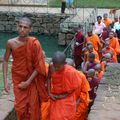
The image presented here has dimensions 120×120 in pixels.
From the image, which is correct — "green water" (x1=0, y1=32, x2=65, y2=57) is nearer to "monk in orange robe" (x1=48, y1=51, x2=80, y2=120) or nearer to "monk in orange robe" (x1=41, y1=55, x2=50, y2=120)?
"monk in orange robe" (x1=41, y1=55, x2=50, y2=120)

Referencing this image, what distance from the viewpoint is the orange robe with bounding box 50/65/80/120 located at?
6.52 m

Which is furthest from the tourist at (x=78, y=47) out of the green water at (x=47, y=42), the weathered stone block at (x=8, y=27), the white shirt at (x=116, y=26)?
the weathered stone block at (x=8, y=27)

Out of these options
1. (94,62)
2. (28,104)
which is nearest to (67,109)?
(28,104)

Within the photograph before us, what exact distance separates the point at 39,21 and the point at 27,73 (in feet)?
57.7

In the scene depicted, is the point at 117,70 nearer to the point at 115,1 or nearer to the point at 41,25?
the point at 41,25

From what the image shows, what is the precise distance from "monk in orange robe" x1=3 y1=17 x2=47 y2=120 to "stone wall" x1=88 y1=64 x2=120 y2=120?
796mm

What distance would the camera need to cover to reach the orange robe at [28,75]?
6383mm

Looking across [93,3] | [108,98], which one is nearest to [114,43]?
[108,98]

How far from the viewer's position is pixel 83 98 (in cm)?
734

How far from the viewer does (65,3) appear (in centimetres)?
2256

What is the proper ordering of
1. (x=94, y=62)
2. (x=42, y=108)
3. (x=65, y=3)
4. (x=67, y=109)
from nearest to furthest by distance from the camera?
(x=67, y=109)
(x=42, y=108)
(x=94, y=62)
(x=65, y=3)

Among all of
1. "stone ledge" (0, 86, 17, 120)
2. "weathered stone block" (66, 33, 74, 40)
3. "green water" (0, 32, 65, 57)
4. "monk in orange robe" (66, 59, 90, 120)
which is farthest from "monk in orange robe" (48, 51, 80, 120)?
"weathered stone block" (66, 33, 74, 40)

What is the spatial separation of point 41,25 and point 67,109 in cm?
1770

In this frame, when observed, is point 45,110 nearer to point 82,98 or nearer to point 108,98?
point 82,98
